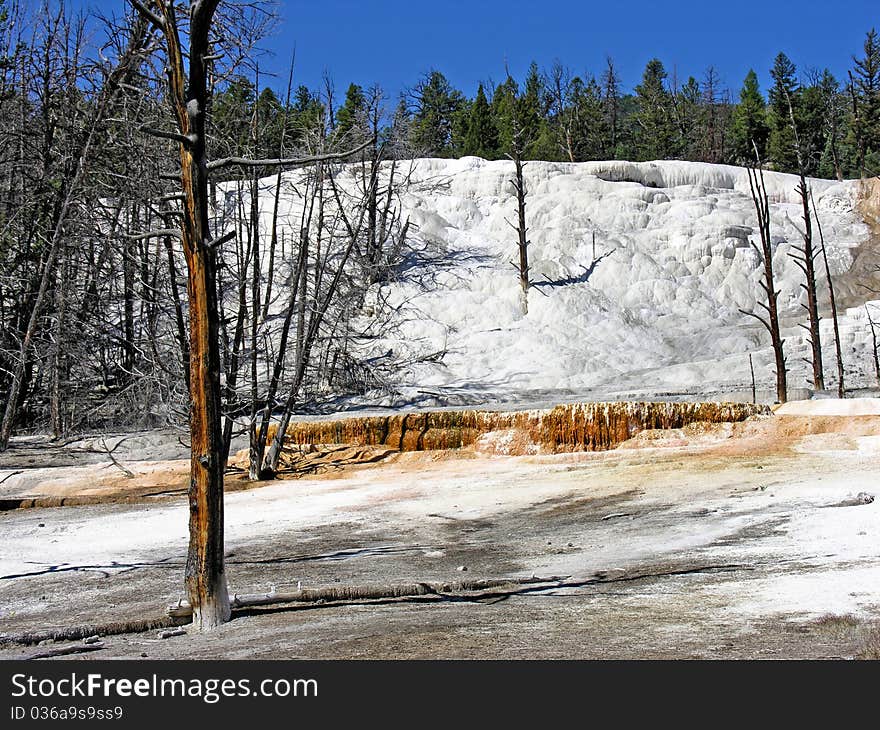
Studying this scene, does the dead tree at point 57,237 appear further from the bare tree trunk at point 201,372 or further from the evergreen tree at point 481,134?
the evergreen tree at point 481,134

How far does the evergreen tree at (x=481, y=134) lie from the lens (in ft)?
196

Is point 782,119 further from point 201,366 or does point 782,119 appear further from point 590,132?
point 201,366

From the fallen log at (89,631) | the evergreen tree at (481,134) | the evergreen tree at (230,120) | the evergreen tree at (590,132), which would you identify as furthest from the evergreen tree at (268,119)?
the evergreen tree at (590,132)

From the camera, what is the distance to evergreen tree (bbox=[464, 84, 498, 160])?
196 ft

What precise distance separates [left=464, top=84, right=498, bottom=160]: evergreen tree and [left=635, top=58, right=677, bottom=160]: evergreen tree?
10.00 meters

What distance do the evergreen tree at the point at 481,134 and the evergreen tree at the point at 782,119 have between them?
16812 millimetres

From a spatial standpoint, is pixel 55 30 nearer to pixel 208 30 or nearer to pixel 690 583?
pixel 208 30

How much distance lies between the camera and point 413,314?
36.2m

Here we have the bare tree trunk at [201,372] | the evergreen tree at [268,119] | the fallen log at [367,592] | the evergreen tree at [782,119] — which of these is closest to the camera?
the bare tree trunk at [201,372]

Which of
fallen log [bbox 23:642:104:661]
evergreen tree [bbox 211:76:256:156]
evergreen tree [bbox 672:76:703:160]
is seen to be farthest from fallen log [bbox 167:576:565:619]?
evergreen tree [bbox 672:76:703:160]

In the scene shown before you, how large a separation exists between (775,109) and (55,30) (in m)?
44.7

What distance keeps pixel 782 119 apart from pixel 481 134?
18.5 meters

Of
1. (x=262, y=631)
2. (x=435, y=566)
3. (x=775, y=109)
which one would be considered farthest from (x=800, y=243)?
(x=262, y=631)


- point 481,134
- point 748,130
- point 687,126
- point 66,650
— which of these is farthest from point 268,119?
point 687,126
